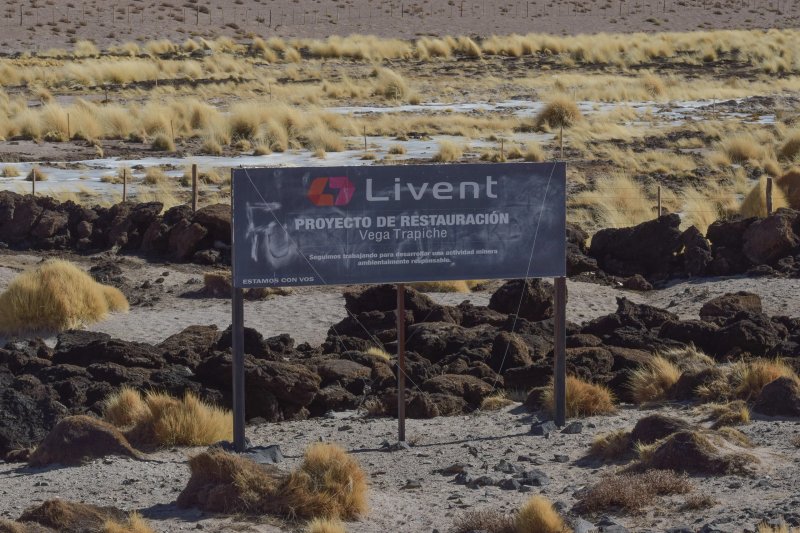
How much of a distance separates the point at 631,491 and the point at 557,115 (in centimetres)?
2963

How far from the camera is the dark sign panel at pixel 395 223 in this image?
1031cm

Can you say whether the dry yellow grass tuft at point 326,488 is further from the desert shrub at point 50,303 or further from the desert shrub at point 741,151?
the desert shrub at point 741,151

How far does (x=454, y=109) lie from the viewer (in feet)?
138

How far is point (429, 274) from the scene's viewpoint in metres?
10.6

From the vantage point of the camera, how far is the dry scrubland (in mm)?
28328

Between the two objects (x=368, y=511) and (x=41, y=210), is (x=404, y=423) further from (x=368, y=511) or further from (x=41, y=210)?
(x=41, y=210)

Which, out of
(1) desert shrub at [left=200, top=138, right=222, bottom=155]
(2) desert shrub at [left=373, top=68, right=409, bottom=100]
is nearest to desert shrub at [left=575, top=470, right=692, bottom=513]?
(1) desert shrub at [left=200, top=138, right=222, bottom=155]

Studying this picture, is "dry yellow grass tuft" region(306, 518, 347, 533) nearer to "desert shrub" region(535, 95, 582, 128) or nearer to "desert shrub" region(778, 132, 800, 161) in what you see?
"desert shrub" region(778, 132, 800, 161)

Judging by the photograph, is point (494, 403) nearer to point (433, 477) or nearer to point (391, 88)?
point (433, 477)

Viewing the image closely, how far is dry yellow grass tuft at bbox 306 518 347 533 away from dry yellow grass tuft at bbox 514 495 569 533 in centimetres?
105

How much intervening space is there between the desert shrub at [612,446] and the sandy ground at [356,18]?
5648cm

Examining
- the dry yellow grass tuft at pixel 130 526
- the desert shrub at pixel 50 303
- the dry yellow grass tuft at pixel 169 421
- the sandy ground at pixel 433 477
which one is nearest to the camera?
the dry yellow grass tuft at pixel 130 526

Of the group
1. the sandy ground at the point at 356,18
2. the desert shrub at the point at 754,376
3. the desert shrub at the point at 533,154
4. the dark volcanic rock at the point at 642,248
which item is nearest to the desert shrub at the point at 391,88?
the desert shrub at the point at 533,154

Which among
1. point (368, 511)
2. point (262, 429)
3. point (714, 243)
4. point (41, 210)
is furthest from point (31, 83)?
point (368, 511)
